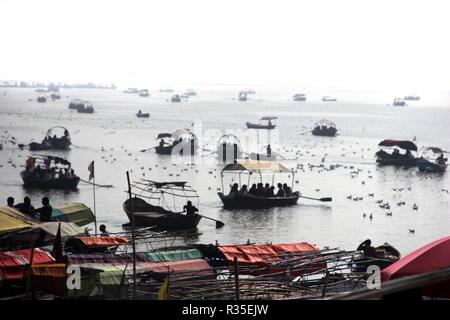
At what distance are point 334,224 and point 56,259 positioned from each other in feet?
36.1

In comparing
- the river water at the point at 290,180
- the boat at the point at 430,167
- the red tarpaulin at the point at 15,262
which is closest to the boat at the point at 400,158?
the river water at the point at 290,180

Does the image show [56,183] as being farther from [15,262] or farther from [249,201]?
[15,262]

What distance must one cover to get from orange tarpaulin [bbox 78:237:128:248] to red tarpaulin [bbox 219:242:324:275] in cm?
175

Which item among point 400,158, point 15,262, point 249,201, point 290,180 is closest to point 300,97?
point 400,158

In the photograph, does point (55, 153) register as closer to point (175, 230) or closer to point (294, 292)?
point (175, 230)

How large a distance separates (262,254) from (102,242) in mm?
2382

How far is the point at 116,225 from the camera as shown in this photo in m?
18.1

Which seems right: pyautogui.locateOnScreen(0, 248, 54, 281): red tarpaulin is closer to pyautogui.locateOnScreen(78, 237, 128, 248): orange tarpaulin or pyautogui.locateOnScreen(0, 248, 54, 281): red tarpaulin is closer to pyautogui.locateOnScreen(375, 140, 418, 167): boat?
pyautogui.locateOnScreen(78, 237, 128, 248): orange tarpaulin

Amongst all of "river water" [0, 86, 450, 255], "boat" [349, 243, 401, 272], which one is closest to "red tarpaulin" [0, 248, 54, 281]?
"boat" [349, 243, 401, 272]

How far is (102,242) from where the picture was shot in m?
11.9

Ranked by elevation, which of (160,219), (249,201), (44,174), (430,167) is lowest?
(430,167)

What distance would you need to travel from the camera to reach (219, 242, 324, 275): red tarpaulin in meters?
10.4

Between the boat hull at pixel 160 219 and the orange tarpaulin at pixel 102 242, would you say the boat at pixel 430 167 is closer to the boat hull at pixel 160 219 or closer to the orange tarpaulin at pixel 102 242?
the boat hull at pixel 160 219
